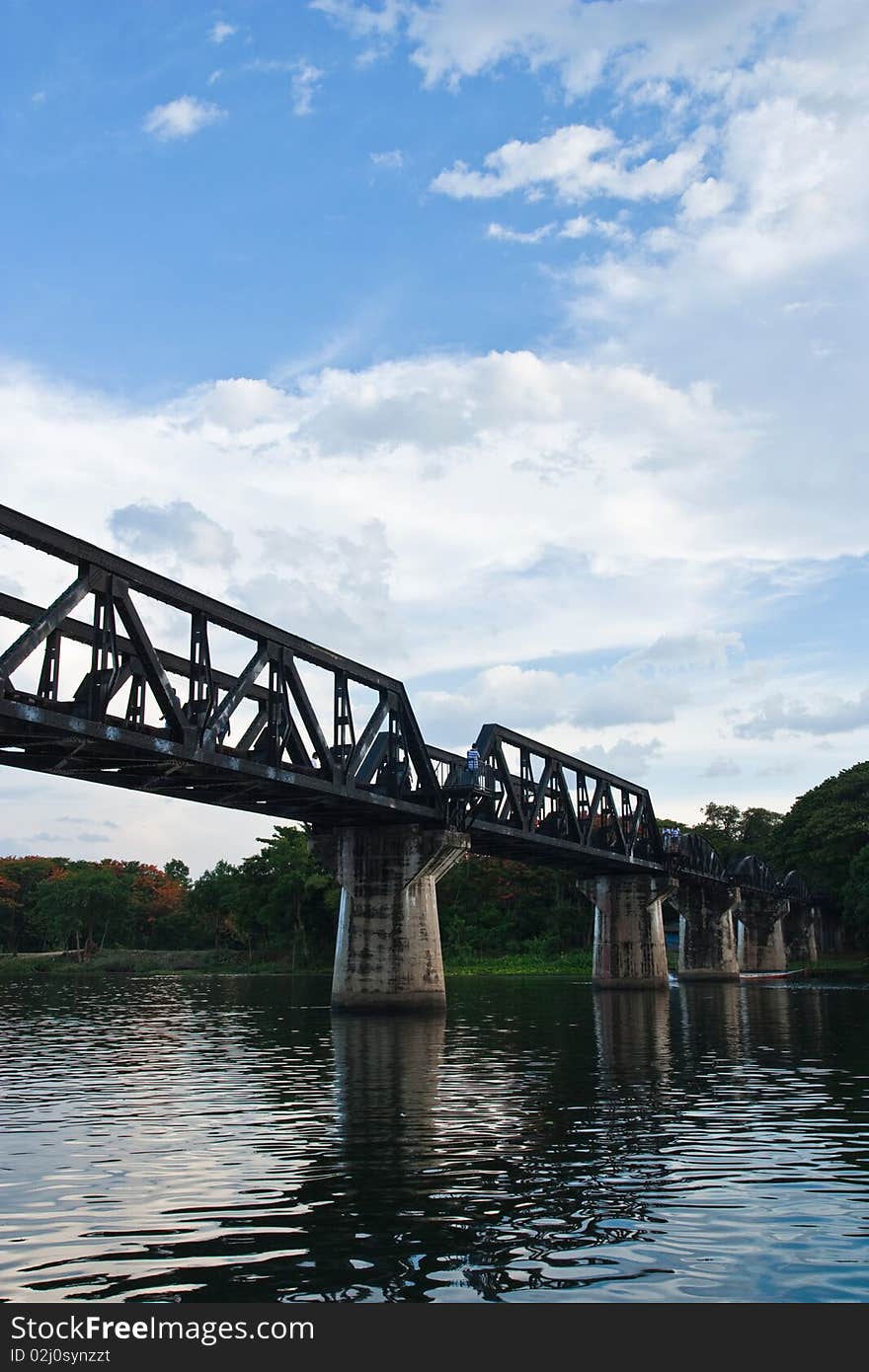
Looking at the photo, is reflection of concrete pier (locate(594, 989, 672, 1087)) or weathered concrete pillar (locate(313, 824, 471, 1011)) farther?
weathered concrete pillar (locate(313, 824, 471, 1011))

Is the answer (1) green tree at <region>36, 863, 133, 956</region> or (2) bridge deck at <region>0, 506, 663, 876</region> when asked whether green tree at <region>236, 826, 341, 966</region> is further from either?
(2) bridge deck at <region>0, 506, 663, 876</region>

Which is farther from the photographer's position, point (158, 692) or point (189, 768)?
point (189, 768)

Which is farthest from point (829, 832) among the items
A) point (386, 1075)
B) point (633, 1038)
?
point (386, 1075)

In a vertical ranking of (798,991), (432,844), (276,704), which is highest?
(276,704)

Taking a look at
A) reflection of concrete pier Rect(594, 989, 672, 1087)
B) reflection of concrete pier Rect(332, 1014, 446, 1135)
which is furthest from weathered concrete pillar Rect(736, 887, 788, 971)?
reflection of concrete pier Rect(332, 1014, 446, 1135)

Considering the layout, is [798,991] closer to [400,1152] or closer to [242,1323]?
[400,1152]

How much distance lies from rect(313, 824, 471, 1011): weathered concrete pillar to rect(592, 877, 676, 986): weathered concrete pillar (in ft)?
118

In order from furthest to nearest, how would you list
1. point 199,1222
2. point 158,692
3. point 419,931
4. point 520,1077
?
point 419,931
point 158,692
point 520,1077
point 199,1222

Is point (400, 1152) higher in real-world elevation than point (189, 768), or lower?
lower

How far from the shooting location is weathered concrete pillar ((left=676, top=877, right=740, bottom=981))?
11631 cm

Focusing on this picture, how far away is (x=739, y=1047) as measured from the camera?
37.8 m

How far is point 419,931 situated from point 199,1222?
41.0m

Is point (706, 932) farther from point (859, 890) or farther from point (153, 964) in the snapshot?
point (153, 964)

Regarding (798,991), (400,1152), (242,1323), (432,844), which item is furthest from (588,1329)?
(798,991)
